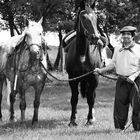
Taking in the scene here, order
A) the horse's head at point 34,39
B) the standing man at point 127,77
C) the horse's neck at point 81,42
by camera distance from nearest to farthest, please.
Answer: the standing man at point 127,77 < the horse's head at point 34,39 < the horse's neck at point 81,42

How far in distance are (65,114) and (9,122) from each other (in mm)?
2134

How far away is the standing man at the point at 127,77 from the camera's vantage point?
6.98m

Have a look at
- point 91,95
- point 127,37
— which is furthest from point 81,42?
point 127,37

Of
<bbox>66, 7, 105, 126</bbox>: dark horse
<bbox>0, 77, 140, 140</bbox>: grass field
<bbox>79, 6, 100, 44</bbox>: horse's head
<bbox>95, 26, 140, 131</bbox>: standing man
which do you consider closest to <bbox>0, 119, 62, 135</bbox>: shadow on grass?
<bbox>0, 77, 140, 140</bbox>: grass field

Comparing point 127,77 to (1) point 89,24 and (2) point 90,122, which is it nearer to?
(1) point 89,24

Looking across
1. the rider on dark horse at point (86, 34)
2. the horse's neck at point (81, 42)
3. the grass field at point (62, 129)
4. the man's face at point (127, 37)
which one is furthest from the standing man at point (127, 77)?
the horse's neck at point (81, 42)

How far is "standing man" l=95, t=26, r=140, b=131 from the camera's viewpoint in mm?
6984

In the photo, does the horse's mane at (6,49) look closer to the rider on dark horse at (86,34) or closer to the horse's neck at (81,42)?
the rider on dark horse at (86,34)

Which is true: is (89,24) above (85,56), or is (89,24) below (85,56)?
above

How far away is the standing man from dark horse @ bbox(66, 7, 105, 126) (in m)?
1.12

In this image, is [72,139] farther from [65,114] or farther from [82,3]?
[65,114]

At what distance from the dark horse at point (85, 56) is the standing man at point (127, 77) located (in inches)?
44.1

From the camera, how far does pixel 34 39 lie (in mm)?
7785

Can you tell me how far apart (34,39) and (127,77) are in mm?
2143
